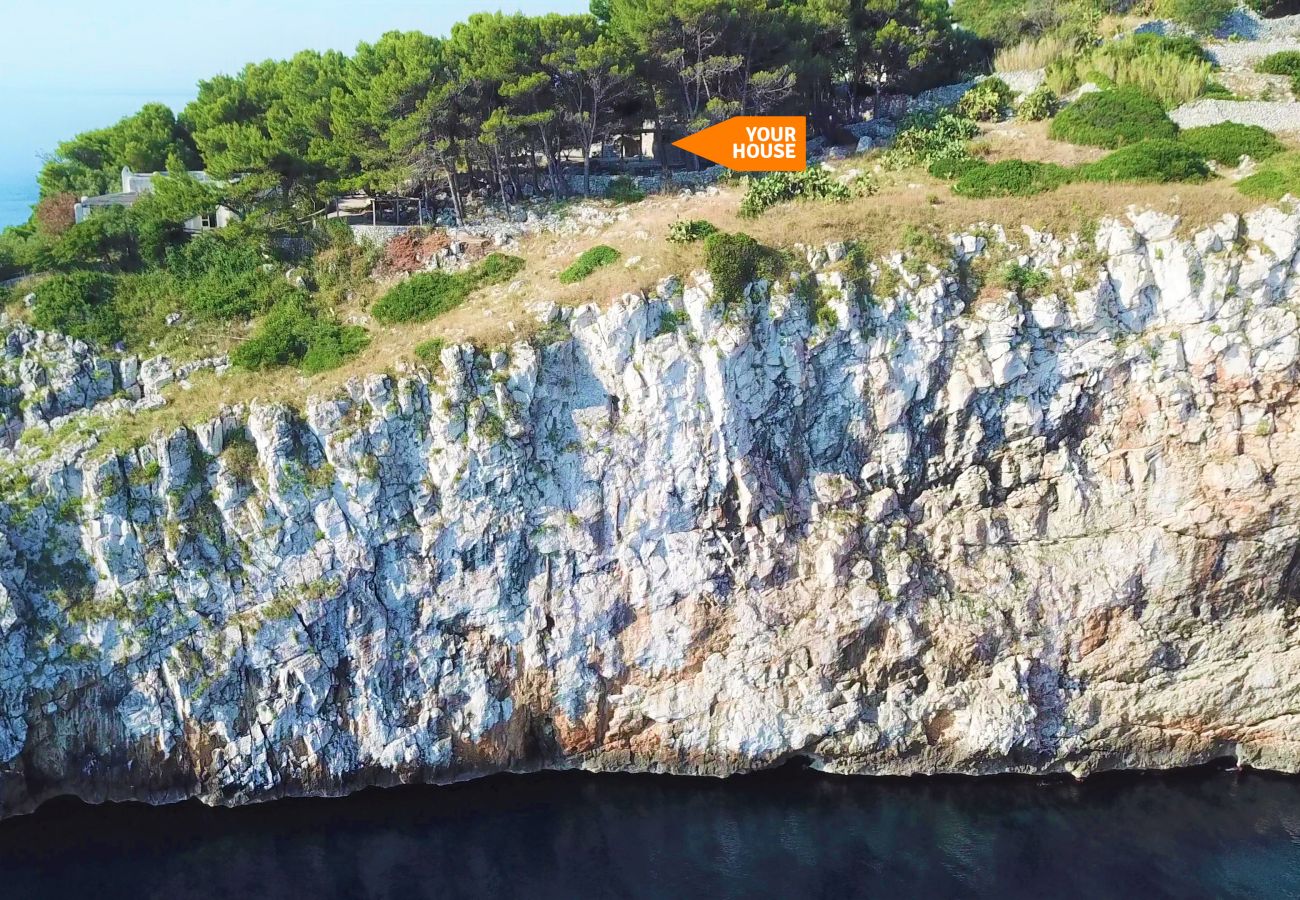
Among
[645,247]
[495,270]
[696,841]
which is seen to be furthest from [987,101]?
[696,841]

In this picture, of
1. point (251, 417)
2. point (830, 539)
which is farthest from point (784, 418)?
point (251, 417)

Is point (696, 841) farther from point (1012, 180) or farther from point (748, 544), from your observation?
point (1012, 180)

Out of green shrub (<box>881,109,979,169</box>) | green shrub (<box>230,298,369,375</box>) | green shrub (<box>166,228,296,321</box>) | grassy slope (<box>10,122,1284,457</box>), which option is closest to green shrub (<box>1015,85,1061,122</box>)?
green shrub (<box>881,109,979,169</box>)

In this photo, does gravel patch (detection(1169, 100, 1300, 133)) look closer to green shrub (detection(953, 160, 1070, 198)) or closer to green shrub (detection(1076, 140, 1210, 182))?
green shrub (detection(1076, 140, 1210, 182))

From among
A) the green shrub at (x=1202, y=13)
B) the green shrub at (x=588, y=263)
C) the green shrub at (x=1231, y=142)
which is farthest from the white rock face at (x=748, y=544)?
the green shrub at (x=1202, y=13)

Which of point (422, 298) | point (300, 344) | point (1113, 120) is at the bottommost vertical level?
point (300, 344)
